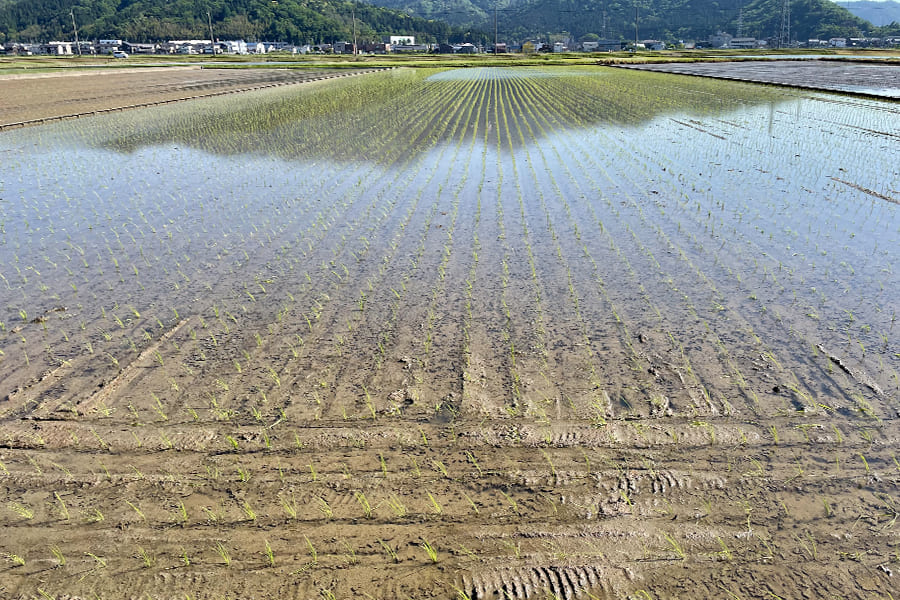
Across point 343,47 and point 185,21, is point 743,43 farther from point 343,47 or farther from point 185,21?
point 185,21

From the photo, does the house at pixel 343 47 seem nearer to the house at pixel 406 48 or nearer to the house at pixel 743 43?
the house at pixel 406 48

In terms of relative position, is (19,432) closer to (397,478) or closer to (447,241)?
(397,478)

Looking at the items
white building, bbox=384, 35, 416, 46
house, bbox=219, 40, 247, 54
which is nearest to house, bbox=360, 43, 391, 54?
white building, bbox=384, 35, 416, 46

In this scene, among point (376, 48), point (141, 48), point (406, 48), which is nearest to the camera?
point (141, 48)

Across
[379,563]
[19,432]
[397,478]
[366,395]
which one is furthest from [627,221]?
[19,432]

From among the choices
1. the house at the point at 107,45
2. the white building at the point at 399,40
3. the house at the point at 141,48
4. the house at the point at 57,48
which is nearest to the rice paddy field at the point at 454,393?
the house at the point at 141,48

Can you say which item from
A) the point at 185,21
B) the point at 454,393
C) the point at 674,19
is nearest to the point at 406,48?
the point at 185,21
